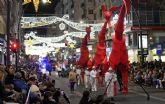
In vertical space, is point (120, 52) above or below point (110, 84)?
above

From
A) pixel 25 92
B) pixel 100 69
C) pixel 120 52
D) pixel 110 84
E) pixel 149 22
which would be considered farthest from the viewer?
pixel 149 22

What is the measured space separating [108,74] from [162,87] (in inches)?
340

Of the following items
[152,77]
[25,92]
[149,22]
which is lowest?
[152,77]

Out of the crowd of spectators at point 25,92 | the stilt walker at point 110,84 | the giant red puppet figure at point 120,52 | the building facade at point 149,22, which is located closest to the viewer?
the crowd of spectators at point 25,92

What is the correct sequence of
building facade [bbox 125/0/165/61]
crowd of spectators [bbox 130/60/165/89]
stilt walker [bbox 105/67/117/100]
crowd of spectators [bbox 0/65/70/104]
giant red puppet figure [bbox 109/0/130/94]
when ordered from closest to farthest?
crowd of spectators [bbox 0/65/70/104] < stilt walker [bbox 105/67/117/100] < giant red puppet figure [bbox 109/0/130/94] < crowd of spectators [bbox 130/60/165/89] < building facade [bbox 125/0/165/61]

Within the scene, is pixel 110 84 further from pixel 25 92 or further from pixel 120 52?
pixel 25 92

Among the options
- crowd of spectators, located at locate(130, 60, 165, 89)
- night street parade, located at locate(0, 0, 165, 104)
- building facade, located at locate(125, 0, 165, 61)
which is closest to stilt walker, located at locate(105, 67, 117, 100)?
night street parade, located at locate(0, 0, 165, 104)

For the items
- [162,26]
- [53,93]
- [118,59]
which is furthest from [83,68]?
[162,26]

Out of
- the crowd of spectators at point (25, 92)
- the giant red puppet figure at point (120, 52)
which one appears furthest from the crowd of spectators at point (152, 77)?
the crowd of spectators at point (25, 92)

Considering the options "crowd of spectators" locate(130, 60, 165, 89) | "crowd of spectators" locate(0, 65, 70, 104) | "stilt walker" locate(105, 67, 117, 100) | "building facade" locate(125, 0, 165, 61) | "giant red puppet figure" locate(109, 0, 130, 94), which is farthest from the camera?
"building facade" locate(125, 0, 165, 61)

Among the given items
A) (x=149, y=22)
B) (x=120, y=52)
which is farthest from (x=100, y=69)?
(x=149, y=22)

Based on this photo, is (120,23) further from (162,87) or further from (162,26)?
(162,26)

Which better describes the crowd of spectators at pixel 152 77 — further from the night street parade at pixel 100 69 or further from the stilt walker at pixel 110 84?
the stilt walker at pixel 110 84

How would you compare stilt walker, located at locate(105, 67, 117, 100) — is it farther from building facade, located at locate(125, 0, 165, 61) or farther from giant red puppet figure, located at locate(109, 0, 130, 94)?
building facade, located at locate(125, 0, 165, 61)
